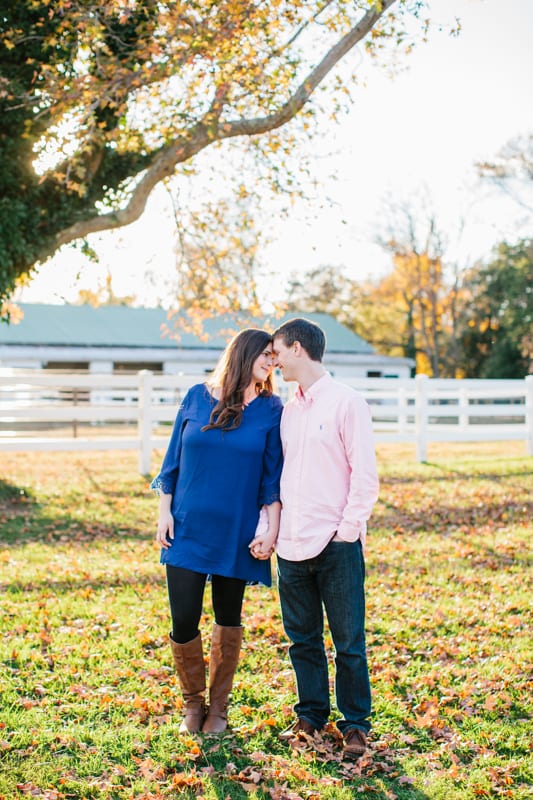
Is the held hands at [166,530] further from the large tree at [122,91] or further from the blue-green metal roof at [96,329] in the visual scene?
the blue-green metal roof at [96,329]

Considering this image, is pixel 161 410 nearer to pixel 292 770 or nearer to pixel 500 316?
pixel 292 770

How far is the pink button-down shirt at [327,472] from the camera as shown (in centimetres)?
398

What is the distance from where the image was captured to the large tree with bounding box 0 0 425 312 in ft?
32.2

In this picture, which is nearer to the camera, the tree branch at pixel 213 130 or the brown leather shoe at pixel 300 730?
the brown leather shoe at pixel 300 730

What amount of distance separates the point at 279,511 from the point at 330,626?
25.3 inches

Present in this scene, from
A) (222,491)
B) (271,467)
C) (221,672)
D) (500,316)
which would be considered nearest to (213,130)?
(271,467)

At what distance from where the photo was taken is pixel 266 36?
398 inches

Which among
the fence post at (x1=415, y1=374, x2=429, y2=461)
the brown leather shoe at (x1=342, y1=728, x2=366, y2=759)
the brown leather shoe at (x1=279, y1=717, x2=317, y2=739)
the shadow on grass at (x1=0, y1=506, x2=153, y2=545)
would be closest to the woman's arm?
the brown leather shoe at (x1=279, y1=717, x2=317, y2=739)

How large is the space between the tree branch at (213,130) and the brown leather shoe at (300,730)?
7.59 m

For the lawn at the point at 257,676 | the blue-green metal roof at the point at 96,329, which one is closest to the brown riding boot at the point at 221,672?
the lawn at the point at 257,676

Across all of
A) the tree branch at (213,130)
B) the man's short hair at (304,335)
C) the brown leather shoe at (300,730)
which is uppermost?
the tree branch at (213,130)

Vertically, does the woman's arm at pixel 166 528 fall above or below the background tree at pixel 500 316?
below

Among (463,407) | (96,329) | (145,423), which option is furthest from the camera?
(96,329)

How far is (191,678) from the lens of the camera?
14.3 feet
